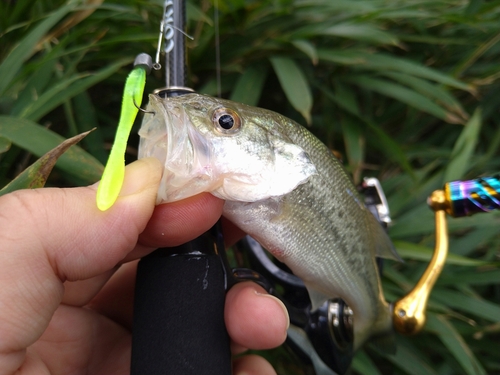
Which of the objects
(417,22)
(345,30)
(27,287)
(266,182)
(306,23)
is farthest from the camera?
(417,22)

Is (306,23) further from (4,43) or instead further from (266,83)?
(4,43)

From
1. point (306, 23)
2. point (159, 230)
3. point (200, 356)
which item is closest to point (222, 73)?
point (306, 23)

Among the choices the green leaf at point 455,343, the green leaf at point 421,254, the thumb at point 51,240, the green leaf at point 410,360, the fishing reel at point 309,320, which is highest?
the thumb at point 51,240

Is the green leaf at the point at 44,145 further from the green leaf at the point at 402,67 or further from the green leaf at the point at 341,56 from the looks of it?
the green leaf at the point at 402,67

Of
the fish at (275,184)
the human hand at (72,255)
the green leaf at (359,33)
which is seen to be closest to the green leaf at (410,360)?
the fish at (275,184)

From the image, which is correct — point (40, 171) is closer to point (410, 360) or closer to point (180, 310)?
point (180, 310)

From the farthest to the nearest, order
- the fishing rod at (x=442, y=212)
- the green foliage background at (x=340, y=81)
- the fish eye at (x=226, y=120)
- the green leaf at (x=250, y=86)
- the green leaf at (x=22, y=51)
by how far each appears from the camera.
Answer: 1. the green leaf at (x=250, y=86)
2. the green foliage background at (x=340, y=81)
3. the green leaf at (x=22, y=51)
4. the fishing rod at (x=442, y=212)
5. the fish eye at (x=226, y=120)
